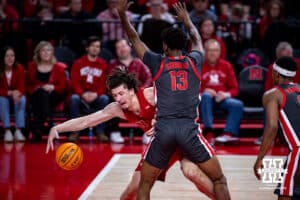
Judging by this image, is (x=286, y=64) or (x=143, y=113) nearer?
(x=286, y=64)

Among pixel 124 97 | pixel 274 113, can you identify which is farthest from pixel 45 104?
pixel 274 113

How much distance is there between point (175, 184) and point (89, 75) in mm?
3958

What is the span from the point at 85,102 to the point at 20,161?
2.08 meters

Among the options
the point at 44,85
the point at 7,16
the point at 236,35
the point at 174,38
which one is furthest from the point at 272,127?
the point at 7,16

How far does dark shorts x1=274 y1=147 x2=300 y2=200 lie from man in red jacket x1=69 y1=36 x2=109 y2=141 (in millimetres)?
5981

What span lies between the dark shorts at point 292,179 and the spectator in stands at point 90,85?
5812 millimetres

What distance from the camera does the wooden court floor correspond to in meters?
7.85

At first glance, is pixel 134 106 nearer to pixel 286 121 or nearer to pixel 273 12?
pixel 286 121

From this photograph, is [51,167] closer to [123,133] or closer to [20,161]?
[20,161]

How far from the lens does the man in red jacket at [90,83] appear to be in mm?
11875

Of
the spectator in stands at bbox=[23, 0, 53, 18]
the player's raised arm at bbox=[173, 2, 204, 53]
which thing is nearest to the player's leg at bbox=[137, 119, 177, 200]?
→ the player's raised arm at bbox=[173, 2, 204, 53]

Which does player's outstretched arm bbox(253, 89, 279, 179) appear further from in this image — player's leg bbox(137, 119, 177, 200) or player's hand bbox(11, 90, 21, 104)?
player's hand bbox(11, 90, 21, 104)

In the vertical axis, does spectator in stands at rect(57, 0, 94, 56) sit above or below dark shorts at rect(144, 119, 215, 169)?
above

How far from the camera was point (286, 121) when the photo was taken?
6258 millimetres
